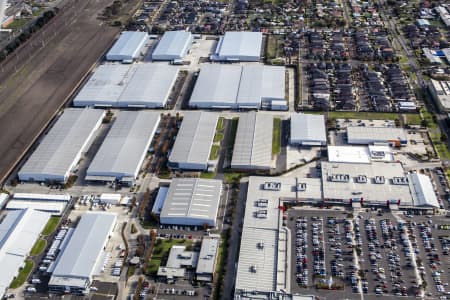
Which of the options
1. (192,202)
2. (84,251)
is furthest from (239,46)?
(84,251)

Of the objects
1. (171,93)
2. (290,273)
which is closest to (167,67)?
(171,93)

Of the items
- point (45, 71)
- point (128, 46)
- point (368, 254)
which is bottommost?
point (368, 254)

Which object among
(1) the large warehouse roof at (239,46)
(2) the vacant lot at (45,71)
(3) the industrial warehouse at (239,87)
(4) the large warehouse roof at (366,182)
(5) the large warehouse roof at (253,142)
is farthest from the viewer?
(1) the large warehouse roof at (239,46)

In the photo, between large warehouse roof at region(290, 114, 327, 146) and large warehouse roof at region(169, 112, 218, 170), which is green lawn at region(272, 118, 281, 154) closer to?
large warehouse roof at region(290, 114, 327, 146)

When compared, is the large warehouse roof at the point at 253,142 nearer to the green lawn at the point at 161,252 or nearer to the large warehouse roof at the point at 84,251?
the green lawn at the point at 161,252

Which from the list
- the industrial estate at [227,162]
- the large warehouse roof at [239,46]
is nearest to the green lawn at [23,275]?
the industrial estate at [227,162]

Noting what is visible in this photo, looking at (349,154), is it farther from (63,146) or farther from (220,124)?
(63,146)
